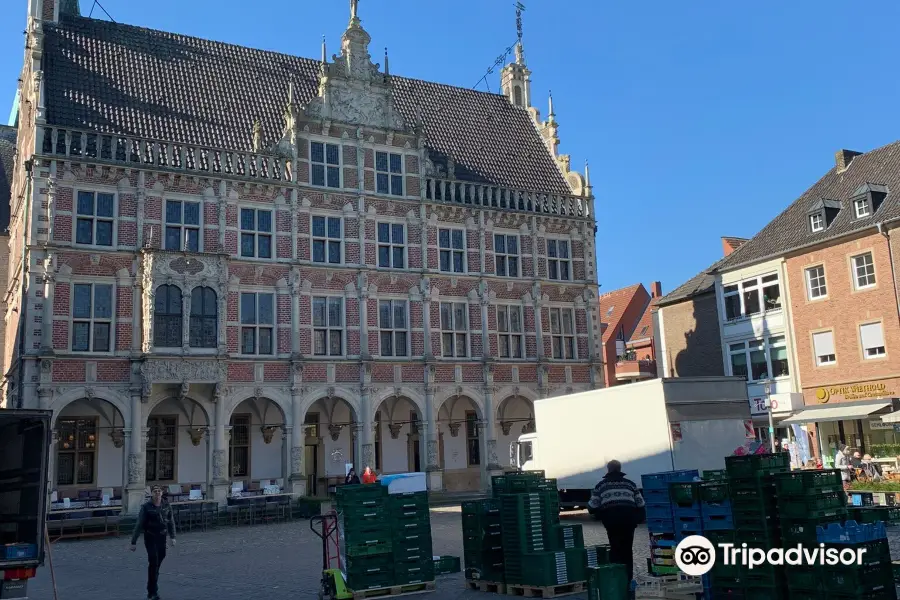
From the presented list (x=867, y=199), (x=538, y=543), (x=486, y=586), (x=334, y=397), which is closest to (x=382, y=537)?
(x=486, y=586)

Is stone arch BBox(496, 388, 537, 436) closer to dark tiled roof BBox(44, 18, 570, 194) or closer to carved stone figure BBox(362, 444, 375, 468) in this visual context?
carved stone figure BBox(362, 444, 375, 468)

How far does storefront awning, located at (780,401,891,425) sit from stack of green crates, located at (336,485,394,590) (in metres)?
22.9

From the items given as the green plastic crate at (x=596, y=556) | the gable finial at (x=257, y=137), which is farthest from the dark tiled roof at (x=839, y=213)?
the green plastic crate at (x=596, y=556)

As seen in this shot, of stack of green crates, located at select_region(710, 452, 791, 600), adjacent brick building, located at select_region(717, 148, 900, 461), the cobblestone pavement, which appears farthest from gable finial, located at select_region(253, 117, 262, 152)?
stack of green crates, located at select_region(710, 452, 791, 600)

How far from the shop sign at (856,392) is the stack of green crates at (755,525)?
22922 millimetres

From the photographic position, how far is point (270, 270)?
3203cm

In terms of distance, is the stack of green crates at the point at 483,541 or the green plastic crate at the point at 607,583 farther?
the stack of green crates at the point at 483,541

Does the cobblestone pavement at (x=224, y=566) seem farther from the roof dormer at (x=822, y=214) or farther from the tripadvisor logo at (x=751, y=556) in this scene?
the roof dormer at (x=822, y=214)

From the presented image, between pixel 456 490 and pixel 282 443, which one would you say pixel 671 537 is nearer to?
pixel 282 443

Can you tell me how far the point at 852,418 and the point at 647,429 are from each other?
42.5ft

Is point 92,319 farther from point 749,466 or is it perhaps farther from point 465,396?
point 749,466

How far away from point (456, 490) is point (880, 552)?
2897cm

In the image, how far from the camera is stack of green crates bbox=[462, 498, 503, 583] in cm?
1287

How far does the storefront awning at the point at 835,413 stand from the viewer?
97.5 feet
